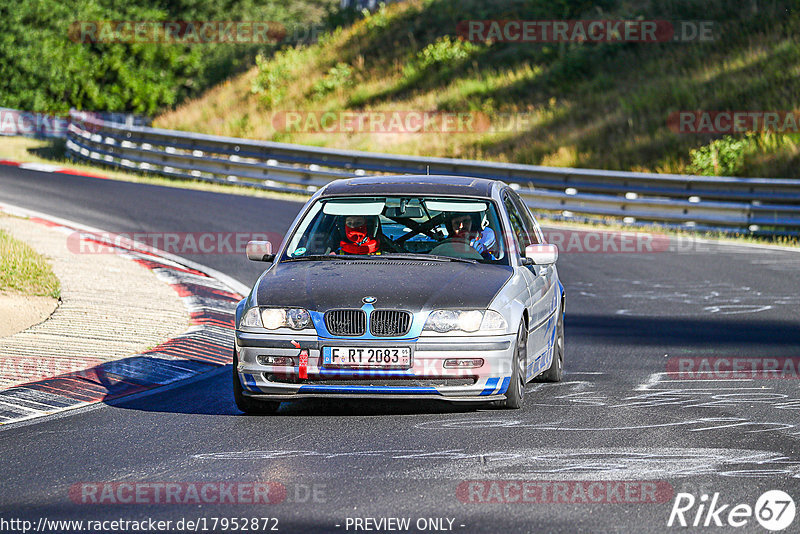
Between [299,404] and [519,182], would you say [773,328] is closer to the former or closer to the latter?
[299,404]

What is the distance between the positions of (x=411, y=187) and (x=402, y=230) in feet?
1.06

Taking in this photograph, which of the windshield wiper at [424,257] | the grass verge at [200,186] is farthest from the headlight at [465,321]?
the grass verge at [200,186]

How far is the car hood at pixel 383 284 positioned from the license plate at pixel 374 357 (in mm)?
275

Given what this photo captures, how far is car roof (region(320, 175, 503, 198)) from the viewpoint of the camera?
901 centimetres

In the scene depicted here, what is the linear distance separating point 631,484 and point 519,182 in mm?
19195

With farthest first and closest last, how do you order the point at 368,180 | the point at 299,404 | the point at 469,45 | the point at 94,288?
the point at 469,45 → the point at 94,288 → the point at 368,180 → the point at 299,404

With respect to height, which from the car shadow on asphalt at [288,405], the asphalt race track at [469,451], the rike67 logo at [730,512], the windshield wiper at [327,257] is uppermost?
the windshield wiper at [327,257]

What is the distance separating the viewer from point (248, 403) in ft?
26.5

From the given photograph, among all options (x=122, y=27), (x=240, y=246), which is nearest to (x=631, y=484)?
(x=240, y=246)

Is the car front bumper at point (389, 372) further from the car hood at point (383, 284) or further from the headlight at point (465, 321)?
the car hood at point (383, 284)

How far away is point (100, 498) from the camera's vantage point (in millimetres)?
5941

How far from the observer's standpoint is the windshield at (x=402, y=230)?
8805 millimetres

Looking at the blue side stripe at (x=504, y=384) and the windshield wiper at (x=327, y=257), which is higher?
the windshield wiper at (x=327, y=257)

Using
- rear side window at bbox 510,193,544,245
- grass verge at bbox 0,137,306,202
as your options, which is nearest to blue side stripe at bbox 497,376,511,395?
rear side window at bbox 510,193,544,245
